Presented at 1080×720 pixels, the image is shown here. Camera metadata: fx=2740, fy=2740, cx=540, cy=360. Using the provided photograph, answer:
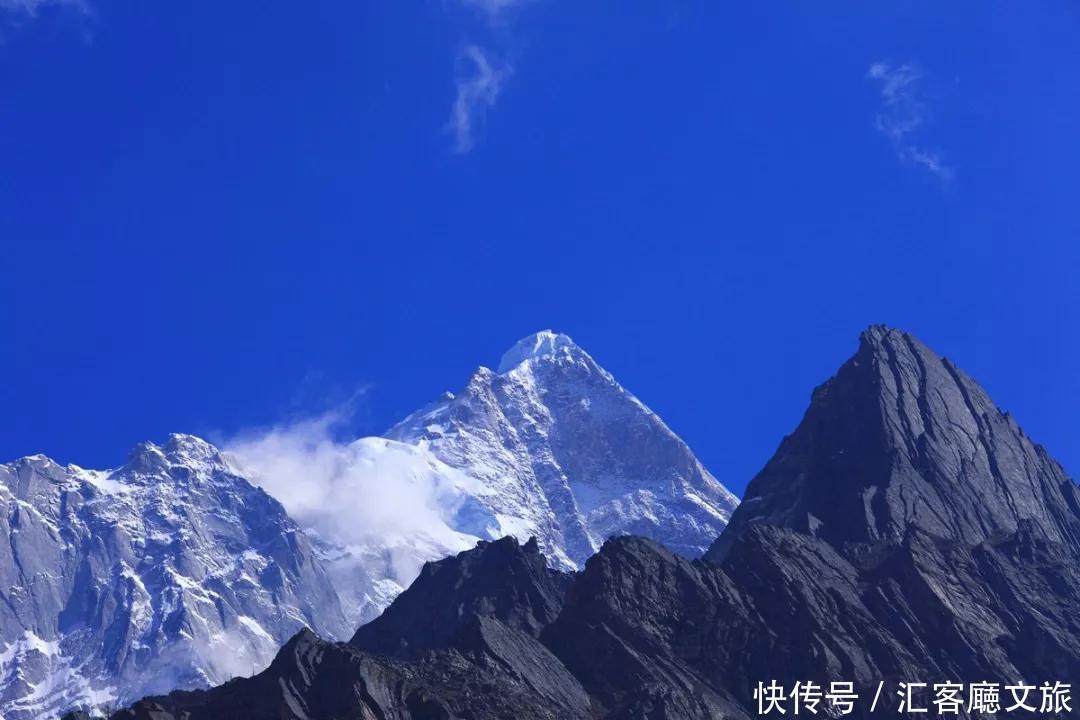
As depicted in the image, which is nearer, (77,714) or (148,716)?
(148,716)

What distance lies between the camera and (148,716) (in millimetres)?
184000

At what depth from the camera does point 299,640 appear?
196375mm

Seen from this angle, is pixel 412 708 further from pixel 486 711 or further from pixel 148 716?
pixel 148 716

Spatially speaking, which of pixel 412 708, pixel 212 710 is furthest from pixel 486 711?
pixel 212 710

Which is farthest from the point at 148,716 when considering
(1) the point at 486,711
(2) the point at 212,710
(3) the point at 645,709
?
(3) the point at 645,709

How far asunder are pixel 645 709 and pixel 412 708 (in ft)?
60.3

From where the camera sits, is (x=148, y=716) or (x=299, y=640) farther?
(x=299, y=640)

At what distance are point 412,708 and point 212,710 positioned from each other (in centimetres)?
1401

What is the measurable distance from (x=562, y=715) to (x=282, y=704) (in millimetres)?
23257

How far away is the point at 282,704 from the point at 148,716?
30.3 feet

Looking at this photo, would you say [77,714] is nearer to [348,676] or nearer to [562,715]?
[348,676]

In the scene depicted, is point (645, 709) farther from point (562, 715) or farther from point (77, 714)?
point (77, 714)

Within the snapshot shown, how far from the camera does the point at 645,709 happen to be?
19700cm

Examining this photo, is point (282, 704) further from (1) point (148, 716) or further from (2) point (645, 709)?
(2) point (645, 709)
